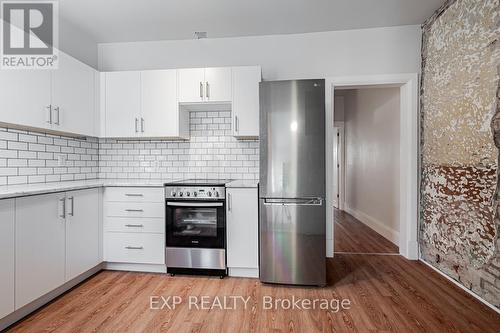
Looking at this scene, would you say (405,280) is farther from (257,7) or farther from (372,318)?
(257,7)

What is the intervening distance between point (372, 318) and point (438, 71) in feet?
8.10

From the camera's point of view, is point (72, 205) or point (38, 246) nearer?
point (38, 246)

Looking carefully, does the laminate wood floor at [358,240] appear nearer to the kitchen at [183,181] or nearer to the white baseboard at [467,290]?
the kitchen at [183,181]

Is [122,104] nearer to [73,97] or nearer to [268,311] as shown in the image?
[73,97]

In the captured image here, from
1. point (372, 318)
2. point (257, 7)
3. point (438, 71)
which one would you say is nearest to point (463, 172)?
point (438, 71)

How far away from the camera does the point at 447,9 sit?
2.54 m

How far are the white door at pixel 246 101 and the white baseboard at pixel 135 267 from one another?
65.1 inches

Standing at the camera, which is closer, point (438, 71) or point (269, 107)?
point (269, 107)

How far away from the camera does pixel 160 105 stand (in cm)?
295

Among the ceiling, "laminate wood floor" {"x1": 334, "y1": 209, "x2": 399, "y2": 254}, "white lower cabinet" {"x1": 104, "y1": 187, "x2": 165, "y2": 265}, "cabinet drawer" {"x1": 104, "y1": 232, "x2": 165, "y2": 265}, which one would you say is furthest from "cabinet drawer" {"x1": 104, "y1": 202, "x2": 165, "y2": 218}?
"laminate wood floor" {"x1": 334, "y1": 209, "x2": 399, "y2": 254}

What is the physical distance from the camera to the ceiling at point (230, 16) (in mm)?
2539

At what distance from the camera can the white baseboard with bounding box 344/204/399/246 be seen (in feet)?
12.0

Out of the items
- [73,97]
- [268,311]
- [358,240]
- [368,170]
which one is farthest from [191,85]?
[368,170]

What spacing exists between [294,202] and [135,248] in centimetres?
173
